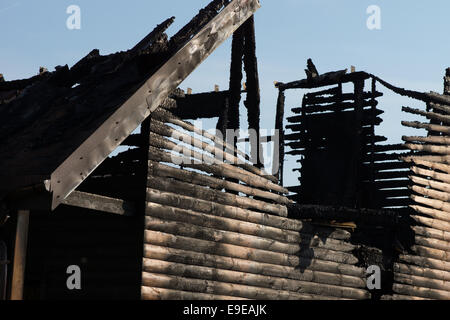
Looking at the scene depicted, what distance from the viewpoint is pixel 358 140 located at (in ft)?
70.5

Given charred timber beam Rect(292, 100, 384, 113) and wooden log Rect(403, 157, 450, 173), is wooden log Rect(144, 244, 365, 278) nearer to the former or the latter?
wooden log Rect(403, 157, 450, 173)

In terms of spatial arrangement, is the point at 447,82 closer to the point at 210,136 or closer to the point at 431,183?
the point at 431,183

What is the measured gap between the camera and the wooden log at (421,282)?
17.5 meters

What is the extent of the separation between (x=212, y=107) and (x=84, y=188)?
802cm

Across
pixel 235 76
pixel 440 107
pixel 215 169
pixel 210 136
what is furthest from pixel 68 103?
pixel 440 107

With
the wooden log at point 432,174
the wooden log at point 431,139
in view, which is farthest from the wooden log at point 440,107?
the wooden log at point 432,174

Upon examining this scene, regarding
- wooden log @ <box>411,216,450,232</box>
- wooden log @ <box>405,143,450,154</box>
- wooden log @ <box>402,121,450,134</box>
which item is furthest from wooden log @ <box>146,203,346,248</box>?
wooden log @ <box>402,121,450,134</box>

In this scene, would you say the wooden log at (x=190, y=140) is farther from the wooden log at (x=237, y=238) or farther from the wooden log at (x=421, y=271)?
the wooden log at (x=421, y=271)

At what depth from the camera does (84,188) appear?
13773 mm

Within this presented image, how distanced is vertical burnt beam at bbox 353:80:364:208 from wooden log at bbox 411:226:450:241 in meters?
2.59

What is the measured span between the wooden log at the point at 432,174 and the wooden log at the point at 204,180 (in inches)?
160

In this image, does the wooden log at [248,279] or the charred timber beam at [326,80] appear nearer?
the wooden log at [248,279]

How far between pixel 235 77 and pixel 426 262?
609 centimetres

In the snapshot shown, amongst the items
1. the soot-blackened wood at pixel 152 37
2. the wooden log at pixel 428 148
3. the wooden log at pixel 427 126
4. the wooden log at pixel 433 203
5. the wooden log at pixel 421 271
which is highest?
the soot-blackened wood at pixel 152 37
